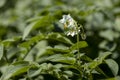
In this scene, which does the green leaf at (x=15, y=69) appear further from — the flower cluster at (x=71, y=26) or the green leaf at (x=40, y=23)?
the green leaf at (x=40, y=23)

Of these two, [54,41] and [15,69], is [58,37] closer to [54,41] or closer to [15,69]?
[54,41]

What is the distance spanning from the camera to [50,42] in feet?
7.64

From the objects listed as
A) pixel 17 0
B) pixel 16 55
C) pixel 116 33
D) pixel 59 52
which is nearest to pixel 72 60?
pixel 59 52

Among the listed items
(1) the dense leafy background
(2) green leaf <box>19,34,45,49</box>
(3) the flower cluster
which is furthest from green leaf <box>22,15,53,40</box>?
(3) the flower cluster

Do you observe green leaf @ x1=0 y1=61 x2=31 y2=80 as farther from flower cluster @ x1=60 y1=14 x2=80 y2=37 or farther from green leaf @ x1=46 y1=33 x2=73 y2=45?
green leaf @ x1=46 y1=33 x2=73 y2=45

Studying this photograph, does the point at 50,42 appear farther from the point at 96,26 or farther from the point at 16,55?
the point at 96,26

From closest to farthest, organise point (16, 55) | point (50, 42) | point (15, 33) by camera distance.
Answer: point (16, 55) → point (50, 42) → point (15, 33)

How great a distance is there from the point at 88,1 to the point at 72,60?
1.48 metres

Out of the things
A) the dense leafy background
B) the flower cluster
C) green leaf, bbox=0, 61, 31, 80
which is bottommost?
the dense leafy background

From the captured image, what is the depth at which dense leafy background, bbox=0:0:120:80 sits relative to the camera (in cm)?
162

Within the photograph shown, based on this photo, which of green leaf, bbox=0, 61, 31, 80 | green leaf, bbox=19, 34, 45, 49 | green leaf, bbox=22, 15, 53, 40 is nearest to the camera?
green leaf, bbox=0, 61, 31, 80

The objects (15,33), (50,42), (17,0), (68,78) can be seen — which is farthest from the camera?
(17,0)

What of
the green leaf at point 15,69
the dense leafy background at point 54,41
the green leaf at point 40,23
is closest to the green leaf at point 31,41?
the dense leafy background at point 54,41

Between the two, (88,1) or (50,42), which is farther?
(88,1)
